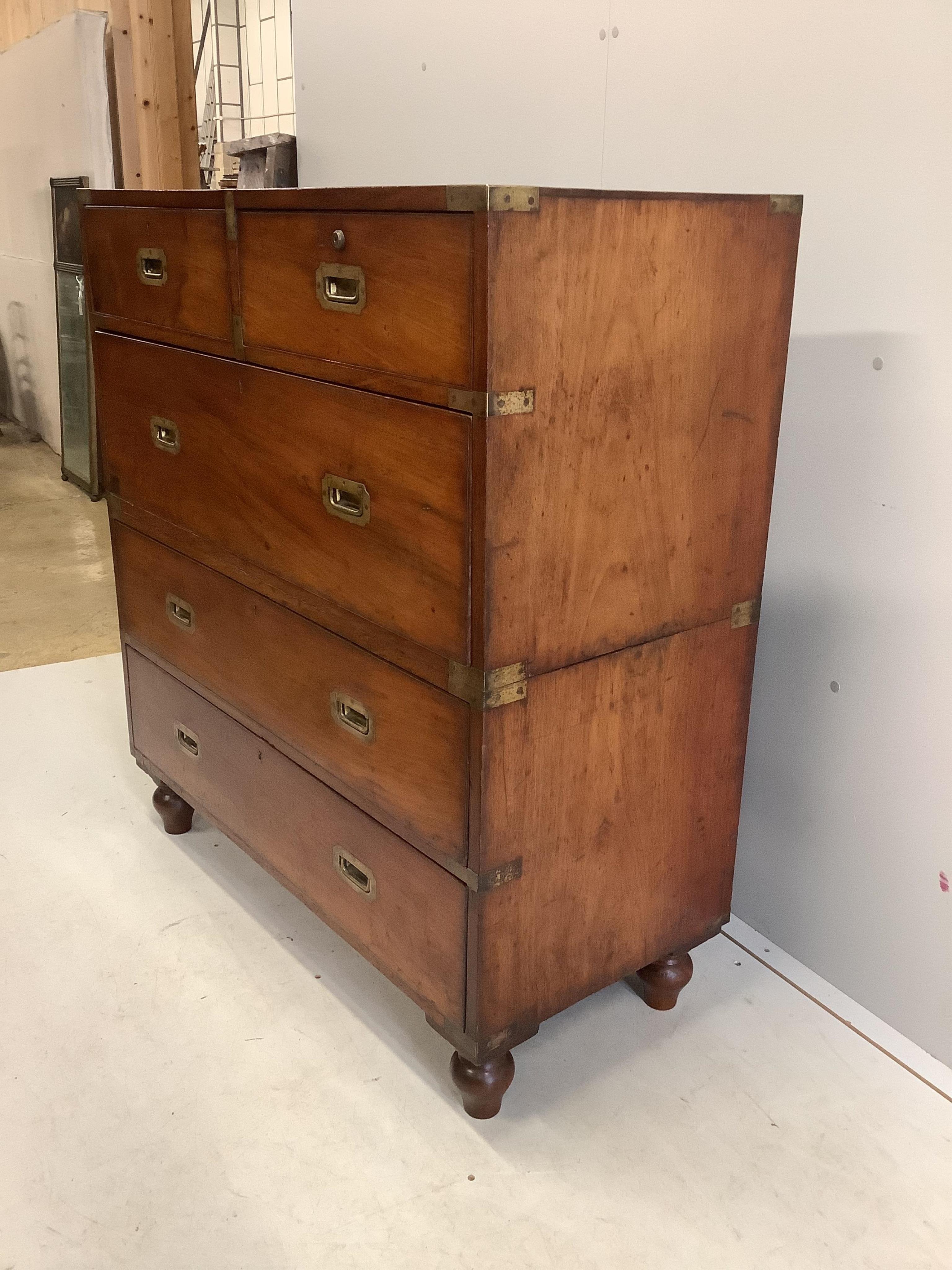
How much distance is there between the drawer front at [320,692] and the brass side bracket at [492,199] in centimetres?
54

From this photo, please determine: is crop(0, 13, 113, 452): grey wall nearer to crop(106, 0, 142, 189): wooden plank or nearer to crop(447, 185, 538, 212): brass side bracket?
crop(106, 0, 142, 189): wooden plank

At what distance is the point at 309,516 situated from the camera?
1453 millimetres

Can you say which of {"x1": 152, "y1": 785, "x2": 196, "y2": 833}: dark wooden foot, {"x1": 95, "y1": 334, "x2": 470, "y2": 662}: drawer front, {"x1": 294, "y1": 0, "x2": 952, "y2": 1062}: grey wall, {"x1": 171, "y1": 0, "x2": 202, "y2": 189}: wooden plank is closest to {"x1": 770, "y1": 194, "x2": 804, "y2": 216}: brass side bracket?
{"x1": 294, "y1": 0, "x2": 952, "y2": 1062}: grey wall

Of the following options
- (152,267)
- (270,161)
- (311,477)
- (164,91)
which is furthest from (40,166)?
(311,477)

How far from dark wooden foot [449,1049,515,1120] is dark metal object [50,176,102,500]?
11.6ft

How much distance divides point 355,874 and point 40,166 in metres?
4.20

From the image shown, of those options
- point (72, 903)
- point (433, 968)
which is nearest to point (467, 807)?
point (433, 968)

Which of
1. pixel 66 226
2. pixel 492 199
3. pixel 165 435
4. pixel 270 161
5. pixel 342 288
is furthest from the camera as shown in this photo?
pixel 66 226

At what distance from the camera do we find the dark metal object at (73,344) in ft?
14.2

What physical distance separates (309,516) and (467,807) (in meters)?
0.45

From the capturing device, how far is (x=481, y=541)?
118 centimetres

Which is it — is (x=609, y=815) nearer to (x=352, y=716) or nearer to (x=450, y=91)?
(x=352, y=716)

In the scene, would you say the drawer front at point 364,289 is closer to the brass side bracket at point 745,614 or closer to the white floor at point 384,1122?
the brass side bracket at point 745,614

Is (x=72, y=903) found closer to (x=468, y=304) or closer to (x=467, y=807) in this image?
(x=467, y=807)
